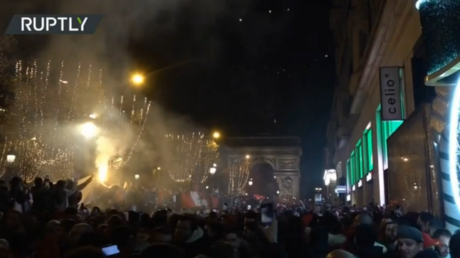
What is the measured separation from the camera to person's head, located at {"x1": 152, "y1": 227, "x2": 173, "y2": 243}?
4.07 m

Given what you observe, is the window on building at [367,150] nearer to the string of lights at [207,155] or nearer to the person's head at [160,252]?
the person's head at [160,252]

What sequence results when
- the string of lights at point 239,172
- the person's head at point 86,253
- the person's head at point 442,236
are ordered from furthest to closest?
the string of lights at point 239,172 < the person's head at point 442,236 < the person's head at point 86,253

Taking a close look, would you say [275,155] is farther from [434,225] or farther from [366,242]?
[366,242]

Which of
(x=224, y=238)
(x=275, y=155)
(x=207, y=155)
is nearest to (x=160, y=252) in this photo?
(x=224, y=238)

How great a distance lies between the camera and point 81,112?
15383 millimetres

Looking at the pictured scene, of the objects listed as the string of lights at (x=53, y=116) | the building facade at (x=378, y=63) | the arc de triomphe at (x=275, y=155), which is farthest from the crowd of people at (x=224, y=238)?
the arc de triomphe at (x=275, y=155)

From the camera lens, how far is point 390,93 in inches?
368

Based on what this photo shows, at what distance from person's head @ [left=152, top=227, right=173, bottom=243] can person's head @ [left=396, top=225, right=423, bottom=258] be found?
1771 millimetres

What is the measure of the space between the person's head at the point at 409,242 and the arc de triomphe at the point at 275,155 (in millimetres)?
53270

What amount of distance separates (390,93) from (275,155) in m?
50.2

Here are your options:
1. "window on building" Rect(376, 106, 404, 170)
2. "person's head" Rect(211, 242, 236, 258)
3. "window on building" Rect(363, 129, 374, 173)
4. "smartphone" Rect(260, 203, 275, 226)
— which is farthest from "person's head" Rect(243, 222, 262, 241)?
"window on building" Rect(363, 129, 374, 173)

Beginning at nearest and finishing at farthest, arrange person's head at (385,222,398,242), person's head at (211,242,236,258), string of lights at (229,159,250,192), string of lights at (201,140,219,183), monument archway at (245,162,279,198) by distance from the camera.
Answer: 1. person's head at (211,242,236,258)
2. person's head at (385,222,398,242)
3. string of lights at (201,140,219,183)
4. string of lights at (229,159,250,192)
5. monument archway at (245,162,279,198)

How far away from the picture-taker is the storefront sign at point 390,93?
918cm

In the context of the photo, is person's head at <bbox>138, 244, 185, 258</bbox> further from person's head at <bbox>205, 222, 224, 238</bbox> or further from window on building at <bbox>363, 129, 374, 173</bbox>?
window on building at <bbox>363, 129, 374, 173</bbox>
